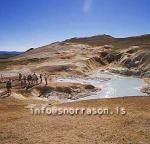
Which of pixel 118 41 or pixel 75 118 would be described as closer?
pixel 75 118

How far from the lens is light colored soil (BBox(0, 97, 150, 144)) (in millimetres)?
20303

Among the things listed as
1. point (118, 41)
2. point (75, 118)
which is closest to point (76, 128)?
point (75, 118)

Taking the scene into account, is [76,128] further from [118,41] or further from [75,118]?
[118,41]

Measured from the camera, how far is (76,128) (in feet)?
74.8

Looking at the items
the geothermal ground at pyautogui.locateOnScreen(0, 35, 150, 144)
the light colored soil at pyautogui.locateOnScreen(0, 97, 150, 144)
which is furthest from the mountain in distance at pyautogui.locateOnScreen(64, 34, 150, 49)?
the light colored soil at pyautogui.locateOnScreen(0, 97, 150, 144)

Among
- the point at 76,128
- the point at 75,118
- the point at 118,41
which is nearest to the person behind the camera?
the point at 76,128

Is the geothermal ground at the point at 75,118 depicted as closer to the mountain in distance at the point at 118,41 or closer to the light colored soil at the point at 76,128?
the light colored soil at the point at 76,128

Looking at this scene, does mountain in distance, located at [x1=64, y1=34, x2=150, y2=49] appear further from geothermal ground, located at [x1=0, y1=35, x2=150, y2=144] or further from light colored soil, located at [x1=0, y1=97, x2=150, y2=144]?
light colored soil, located at [x1=0, y1=97, x2=150, y2=144]

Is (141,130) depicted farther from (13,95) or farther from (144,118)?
(13,95)

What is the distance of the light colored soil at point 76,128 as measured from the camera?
2030cm

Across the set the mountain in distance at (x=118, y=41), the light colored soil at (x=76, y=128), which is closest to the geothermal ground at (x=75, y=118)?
the light colored soil at (x=76, y=128)

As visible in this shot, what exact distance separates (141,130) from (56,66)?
5663 cm

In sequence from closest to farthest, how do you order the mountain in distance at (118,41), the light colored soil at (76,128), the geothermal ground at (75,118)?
the light colored soil at (76,128), the geothermal ground at (75,118), the mountain in distance at (118,41)

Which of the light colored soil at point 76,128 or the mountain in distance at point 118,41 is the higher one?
the mountain in distance at point 118,41
